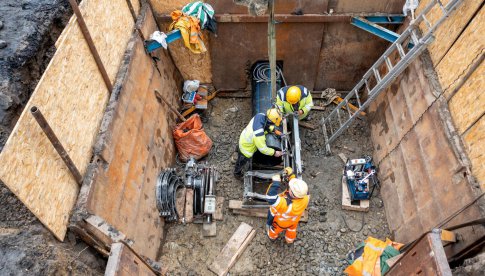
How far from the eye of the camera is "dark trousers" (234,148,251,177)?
22.4ft

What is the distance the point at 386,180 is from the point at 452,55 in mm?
2587

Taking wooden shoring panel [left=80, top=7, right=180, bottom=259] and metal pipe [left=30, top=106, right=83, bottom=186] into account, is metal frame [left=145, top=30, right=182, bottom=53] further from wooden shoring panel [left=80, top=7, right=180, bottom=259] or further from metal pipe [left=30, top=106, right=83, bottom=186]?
metal pipe [left=30, top=106, right=83, bottom=186]

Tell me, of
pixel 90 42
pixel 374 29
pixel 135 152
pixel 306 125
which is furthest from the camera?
pixel 306 125

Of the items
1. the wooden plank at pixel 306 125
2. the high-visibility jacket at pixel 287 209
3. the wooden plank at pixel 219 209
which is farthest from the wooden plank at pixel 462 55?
the wooden plank at pixel 219 209

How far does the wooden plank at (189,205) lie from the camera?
258 inches

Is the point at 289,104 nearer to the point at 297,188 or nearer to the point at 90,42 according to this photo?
the point at 297,188

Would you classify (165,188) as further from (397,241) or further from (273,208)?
(397,241)

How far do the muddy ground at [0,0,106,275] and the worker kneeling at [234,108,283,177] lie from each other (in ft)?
10.1

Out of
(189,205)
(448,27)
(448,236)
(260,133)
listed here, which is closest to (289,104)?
(260,133)

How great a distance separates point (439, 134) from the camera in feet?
16.8

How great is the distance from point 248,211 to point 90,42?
406cm

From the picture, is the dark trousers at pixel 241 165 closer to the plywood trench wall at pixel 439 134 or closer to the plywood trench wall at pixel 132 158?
the plywood trench wall at pixel 132 158

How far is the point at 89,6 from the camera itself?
491cm

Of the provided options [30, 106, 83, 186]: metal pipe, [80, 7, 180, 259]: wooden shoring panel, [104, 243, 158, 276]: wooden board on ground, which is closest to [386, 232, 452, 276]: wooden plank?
[104, 243, 158, 276]: wooden board on ground
